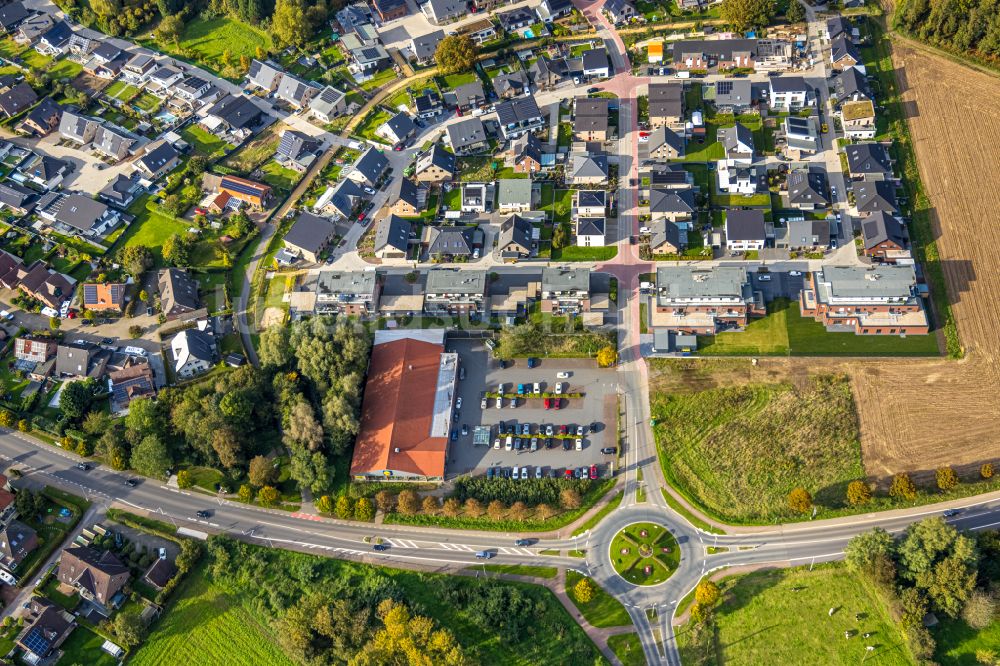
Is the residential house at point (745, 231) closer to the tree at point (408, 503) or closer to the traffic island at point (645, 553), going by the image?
the traffic island at point (645, 553)

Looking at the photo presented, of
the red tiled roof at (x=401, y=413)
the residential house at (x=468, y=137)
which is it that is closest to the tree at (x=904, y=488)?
the red tiled roof at (x=401, y=413)

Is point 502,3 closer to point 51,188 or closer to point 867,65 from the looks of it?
point 867,65

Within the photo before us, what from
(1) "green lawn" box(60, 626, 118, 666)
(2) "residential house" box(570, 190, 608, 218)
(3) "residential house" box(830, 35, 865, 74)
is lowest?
(1) "green lawn" box(60, 626, 118, 666)

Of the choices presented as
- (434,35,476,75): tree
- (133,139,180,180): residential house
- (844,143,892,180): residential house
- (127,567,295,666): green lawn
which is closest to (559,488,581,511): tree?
(127,567,295,666): green lawn

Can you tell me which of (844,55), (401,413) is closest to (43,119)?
(401,413)

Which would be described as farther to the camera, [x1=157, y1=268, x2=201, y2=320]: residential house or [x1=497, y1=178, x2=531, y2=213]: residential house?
[x1=497, y1=178, x2=531, y2=213]: residential house

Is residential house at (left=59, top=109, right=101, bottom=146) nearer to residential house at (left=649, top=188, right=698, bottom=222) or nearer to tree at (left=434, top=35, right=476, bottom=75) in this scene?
tree at (left=434, top=35, right=476, bottom=75)
